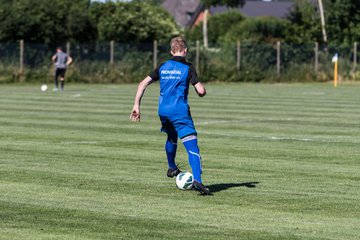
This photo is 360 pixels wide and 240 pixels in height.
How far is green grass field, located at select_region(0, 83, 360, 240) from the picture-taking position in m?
10.5

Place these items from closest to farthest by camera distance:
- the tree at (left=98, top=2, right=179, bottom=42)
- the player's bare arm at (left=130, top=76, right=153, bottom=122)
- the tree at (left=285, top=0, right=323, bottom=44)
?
the player's bare arm at (left=130, top=76, right=153, bottom=122) → the tree at (left=285, top=0, right=323, bottom=44) → the tree at (left=98, top=2, right=179, bottom=42)

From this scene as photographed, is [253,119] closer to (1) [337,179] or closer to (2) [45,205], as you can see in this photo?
(1) [337,179]

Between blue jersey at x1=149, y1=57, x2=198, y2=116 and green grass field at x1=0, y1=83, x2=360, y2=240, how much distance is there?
95cm

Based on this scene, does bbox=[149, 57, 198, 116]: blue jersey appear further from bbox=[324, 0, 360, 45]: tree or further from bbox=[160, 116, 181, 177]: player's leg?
bbox=[324, 0, 360, 45]: tree

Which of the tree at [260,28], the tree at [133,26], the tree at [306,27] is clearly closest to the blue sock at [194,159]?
the tree at [306,27]

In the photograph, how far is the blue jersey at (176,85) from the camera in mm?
13219

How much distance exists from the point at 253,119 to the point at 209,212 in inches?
620

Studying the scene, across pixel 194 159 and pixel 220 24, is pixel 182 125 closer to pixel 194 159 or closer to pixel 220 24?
pixel 194 159

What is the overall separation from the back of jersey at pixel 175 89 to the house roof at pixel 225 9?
430 ft

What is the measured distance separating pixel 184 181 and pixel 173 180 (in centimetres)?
123

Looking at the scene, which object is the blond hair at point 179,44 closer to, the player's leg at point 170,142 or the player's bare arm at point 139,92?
the player's bare arm at point 139,92

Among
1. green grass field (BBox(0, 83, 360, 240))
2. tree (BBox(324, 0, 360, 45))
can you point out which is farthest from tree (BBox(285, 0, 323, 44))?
green grass field (BBox(0, 83, 360, 240))

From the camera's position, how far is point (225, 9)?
512ft

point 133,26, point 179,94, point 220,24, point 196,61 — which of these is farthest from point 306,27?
point 179,94
